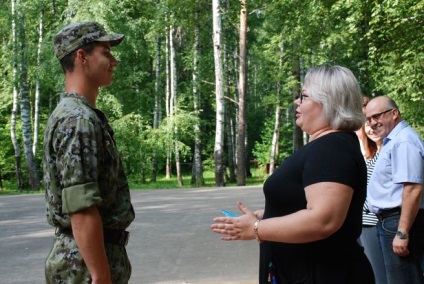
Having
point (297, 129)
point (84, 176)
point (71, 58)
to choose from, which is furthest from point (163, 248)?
point (297, 129)

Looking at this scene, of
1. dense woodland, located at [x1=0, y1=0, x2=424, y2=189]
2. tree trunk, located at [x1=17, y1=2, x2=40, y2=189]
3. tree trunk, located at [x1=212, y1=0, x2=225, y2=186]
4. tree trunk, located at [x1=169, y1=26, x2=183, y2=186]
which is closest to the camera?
dense woodland, located at [x1=0, y1=0, x2=424, y2=189]

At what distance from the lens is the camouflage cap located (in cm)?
309

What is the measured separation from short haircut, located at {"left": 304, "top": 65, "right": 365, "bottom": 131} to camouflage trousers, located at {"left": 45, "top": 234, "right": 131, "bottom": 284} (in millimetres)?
1133

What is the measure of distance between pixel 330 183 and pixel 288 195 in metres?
0.25

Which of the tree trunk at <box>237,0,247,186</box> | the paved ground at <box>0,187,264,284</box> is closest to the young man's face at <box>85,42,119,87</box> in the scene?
the paved ground at <box>0,187,264,284</box>

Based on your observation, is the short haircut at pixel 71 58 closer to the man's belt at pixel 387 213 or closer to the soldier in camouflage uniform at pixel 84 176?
the soldier in camouflage uniform at pixel 84 176

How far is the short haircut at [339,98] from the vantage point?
119 inches

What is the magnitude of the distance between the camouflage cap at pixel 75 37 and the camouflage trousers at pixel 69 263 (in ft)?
2.76

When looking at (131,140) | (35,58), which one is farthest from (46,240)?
(35,58)

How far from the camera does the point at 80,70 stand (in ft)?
10.2

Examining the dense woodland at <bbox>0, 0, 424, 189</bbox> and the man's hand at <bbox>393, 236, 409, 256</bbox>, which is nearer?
the man's hand at <bbox>393, 236, 409, 256</bbox>

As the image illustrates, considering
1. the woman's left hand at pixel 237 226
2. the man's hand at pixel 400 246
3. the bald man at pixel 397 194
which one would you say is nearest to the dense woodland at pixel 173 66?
the bald man at pixel 397 194

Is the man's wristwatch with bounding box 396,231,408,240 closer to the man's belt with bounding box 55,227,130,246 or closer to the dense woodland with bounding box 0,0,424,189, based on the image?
the man's belt with bounding box 55,227,130,246

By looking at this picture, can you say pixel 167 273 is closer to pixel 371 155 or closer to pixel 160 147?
pixel 371 155
